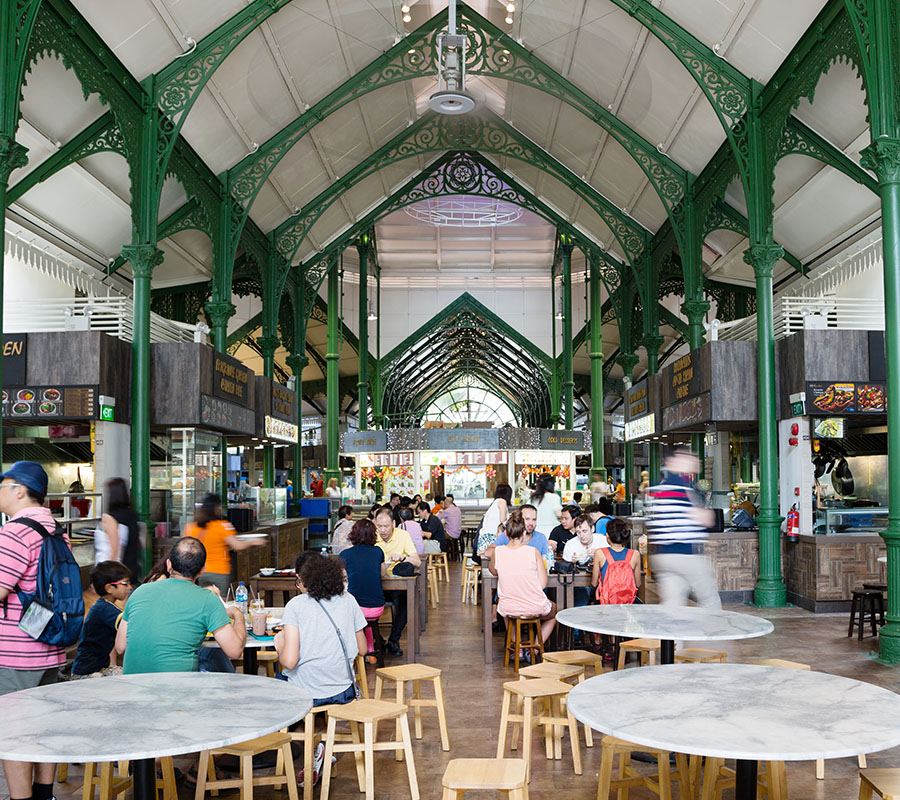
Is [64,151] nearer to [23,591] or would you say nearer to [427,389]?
[23,591]

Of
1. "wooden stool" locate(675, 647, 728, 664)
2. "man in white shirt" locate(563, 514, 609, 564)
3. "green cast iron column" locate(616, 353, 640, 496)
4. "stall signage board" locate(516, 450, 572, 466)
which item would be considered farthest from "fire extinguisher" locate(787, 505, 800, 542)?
"stall signage board" locate(516, 450, 572, 466)

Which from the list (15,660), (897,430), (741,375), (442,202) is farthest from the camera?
(442,202)

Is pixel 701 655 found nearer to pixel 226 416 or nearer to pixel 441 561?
pixel 441 561

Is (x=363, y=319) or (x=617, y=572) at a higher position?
(x=363, y=319)

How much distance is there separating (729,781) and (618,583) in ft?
7.41

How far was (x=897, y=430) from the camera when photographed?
7250 millimetres

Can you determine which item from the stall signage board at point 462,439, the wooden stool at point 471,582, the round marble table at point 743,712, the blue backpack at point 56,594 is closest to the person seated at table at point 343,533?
the wooden stool at point 471,582

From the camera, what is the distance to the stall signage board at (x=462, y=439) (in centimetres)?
2134

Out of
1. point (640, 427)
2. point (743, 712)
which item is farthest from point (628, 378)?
point (743, 712)

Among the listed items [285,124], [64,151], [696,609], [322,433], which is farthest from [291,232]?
[322,433]

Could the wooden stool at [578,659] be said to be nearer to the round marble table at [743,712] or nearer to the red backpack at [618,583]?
the red backpack at [618,583]

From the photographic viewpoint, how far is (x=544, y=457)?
2205 centimetres

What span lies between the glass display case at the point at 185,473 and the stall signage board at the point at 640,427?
23.7 feet

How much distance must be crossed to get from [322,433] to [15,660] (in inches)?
1468
